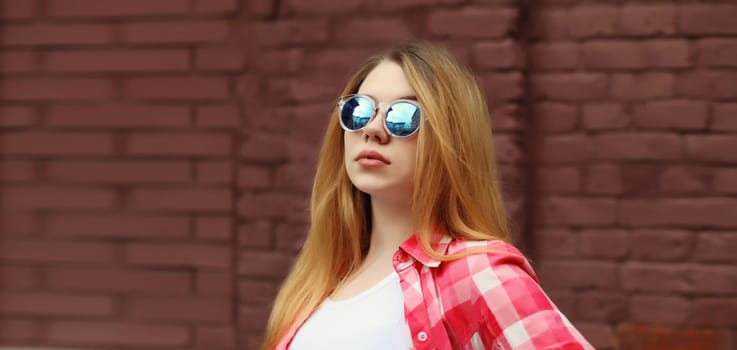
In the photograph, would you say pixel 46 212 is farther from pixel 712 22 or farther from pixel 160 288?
pixel 712 22

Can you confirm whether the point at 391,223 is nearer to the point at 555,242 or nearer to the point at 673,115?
the point at 555,242

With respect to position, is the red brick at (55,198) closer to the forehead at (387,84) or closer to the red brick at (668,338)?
the red brick at (668,338)

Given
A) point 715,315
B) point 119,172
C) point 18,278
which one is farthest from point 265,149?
point 715,315

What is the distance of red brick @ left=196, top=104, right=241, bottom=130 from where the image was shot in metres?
4.00

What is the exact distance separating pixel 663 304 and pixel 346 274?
1.73m

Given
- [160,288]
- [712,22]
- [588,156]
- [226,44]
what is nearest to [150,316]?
[160,288]

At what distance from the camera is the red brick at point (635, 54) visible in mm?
3559

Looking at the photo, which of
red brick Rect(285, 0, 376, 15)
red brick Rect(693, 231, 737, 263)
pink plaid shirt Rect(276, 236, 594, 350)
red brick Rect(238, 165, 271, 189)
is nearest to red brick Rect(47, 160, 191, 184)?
red brick Rect(238, 165, 271, 189)

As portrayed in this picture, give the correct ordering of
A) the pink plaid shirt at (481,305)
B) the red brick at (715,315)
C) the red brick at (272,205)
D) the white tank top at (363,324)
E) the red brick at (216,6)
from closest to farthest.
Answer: the pink plaid shirt at (481,305)
the white tank top at (363,324)
the red brick at (715,315)
the red brick at (272,205)
the red brick at (216,6)

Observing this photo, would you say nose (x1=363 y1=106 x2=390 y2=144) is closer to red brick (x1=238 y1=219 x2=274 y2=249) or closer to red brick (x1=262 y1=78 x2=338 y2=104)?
red brick (x1=262 y1=78 x2=338 y2=104)

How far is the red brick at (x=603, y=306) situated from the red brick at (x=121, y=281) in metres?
1.58

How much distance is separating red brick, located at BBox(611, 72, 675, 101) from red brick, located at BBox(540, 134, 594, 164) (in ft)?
0.67

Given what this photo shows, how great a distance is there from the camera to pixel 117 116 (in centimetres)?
412

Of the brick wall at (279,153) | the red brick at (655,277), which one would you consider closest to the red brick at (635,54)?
the brick wall at (279,153)
